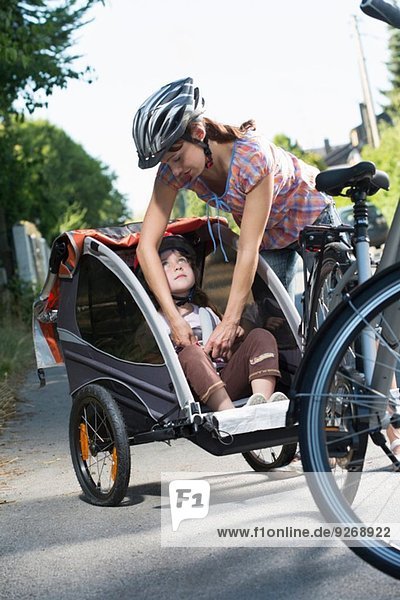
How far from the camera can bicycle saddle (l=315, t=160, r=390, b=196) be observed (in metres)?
3.75

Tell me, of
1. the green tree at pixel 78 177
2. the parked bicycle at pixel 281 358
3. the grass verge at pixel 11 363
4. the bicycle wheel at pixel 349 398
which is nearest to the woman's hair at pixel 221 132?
the parked bicycle at pixel 281 358

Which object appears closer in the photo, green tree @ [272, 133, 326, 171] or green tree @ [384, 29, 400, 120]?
green tree @ [272, 133, 326, 171]

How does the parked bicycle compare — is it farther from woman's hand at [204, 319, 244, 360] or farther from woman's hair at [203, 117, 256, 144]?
woman's hair at [203, 117, 256, 144]

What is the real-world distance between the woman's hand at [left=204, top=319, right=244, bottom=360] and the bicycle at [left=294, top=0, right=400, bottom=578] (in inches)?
40.0

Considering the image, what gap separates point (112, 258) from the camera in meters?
4.47

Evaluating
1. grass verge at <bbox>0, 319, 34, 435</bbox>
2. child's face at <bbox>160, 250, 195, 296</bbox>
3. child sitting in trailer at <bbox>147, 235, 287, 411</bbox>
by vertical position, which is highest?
child's face at <bbox>160, 250, 195, 296</bbox>

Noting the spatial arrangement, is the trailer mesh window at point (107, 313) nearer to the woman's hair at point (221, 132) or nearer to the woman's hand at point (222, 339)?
the woman's hand at point (222, 339)

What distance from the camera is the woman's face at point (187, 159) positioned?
→ 14.0 ft

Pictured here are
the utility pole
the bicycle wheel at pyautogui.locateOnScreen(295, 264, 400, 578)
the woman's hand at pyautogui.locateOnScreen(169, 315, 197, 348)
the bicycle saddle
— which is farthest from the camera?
the utility pole

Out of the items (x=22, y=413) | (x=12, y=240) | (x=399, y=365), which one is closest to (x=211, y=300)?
(x=399, y=365)

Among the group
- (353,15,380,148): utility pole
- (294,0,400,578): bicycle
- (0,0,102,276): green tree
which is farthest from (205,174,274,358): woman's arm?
(353,15,380,148): utility pole

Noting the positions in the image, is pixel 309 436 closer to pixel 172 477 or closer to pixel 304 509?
pixel 304 509

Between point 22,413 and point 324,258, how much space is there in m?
4.06

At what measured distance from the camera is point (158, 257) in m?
4.47
